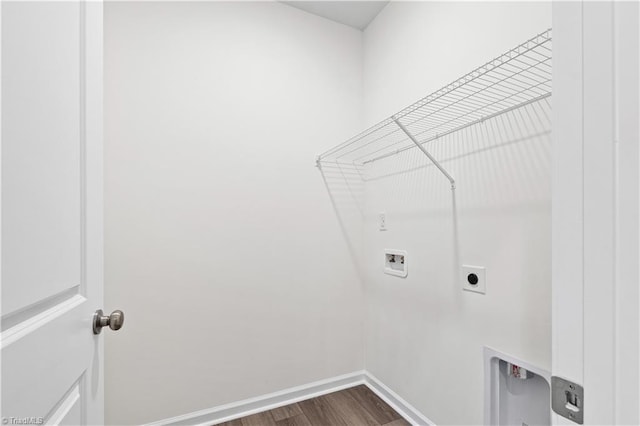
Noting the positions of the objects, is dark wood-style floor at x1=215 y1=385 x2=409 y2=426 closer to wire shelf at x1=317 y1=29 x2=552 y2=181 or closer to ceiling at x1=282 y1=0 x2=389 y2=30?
wire shelf at x1=317 y1=29 x2=552 y2=181

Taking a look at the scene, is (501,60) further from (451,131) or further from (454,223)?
(454,223)

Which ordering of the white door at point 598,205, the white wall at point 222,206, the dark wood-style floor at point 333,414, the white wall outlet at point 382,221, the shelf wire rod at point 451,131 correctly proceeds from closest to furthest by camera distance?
the white door at point 598,205 < the shelf wire rod at point 451,131 < the white wall at point 222,206 < the dark wood-style floor at point 333,414 < the white wall outlet at point 382,221

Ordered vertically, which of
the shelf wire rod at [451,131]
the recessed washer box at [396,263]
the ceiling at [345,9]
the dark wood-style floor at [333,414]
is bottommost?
the dark wood-style floor at [333,414]

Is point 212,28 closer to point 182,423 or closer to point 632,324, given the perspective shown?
Answer: point 632,324

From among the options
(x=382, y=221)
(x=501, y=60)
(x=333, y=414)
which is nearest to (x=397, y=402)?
(x=333, y=414)

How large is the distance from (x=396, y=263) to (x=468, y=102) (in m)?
0.96

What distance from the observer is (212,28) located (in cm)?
172

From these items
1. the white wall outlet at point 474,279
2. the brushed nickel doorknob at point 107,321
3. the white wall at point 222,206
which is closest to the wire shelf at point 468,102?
the white wall at point 222,206

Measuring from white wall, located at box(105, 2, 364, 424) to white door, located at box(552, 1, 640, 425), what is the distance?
1537 mm

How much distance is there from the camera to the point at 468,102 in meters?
1.39

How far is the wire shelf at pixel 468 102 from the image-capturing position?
1067 mm

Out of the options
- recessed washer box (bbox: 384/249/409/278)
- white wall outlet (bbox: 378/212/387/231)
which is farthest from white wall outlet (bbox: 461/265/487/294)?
white wall outlet (bbox: 378/212/387/231)

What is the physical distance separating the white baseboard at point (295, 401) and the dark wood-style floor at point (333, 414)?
30 mm

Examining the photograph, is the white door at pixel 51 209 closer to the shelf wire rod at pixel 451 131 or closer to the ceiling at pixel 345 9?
the shelf wire rod at pixel 451 131
